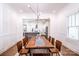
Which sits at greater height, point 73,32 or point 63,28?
point 63,28

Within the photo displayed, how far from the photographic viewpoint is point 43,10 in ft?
8.36

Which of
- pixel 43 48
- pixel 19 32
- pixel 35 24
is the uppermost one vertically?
pixel 35 24

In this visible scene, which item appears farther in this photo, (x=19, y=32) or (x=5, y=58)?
(x=19, y=32)

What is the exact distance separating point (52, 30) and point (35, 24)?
0.47 meters

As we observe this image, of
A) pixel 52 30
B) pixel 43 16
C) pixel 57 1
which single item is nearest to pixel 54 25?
pixel 52 30

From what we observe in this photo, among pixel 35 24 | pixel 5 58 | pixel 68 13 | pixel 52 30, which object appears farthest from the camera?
pixel 68 13

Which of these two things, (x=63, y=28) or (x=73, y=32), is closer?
(x=63, y=28)

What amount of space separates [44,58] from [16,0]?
819mm

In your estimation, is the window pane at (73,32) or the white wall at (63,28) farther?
the window pane at (73,32)

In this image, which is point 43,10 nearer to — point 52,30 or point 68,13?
point 52,30

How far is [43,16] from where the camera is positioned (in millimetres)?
2682

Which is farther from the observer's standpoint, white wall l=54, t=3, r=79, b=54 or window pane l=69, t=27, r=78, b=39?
window pane l=69, t=27, r=78, b=39

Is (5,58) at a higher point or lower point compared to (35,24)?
lower

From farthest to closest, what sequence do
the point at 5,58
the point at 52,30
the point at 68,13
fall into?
A: the point at 68,13 → the point at 52,30 → the point at 5,58
